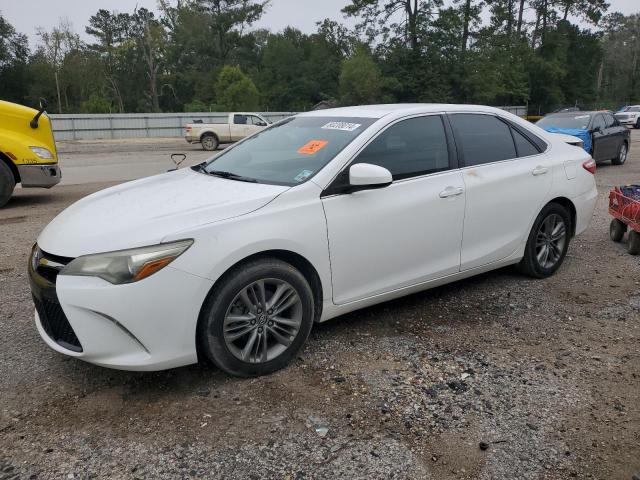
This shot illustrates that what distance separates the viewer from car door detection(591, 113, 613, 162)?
13.7m

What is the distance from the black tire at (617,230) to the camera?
6.54 metres

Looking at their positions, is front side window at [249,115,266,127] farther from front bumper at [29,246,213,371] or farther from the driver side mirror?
front bumper at [29,246,213,371]

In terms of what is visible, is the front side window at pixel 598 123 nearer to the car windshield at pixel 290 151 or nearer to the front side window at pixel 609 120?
the front side window at pixel 609 120

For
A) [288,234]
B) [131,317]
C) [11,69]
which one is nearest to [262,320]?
[288,234]

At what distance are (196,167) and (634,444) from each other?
11.5 feet

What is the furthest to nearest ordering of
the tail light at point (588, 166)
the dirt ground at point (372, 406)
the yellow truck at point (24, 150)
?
the yellow truck at point (24, 150) → the tail light at point (588, 166) → the dirt ground at point (372, 406)

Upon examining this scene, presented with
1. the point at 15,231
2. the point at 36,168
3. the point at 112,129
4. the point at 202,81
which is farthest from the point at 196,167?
the point at 202,81

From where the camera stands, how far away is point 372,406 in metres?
3.07

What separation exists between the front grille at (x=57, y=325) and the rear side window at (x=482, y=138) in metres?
3.03

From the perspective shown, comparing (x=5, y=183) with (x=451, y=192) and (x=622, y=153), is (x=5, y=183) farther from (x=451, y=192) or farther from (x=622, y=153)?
(x=622, y=153)

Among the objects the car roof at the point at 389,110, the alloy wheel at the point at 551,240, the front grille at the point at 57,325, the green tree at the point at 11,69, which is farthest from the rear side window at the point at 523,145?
the green tree at the point at 11,69

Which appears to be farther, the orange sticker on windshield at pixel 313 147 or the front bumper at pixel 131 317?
the orange sticker on windshield at pixel 313 147

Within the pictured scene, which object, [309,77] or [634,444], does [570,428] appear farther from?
[309,77]

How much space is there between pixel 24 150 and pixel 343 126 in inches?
260
